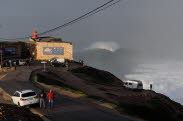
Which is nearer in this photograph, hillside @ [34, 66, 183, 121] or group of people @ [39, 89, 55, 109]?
group of people @ [39, 89, 55, 109]

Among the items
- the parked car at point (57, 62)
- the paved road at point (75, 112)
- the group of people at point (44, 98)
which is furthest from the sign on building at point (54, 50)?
the group of people at point (44, 98)

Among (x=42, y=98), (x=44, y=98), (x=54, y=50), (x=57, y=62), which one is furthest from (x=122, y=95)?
(x=54, y=50)

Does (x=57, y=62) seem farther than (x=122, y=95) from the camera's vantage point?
Yes

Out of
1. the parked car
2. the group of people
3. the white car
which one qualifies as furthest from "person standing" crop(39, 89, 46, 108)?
the parked car

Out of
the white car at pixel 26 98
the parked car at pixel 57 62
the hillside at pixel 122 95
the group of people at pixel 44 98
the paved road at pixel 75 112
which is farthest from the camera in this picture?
the parked car at pixel 57 62

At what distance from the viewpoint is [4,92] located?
30.5 meters

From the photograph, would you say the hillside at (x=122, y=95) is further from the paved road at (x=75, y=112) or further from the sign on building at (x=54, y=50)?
the sign on building at (x=54, y=50)

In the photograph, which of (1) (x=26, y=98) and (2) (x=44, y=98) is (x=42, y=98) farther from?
(1) (x=26, y=98)

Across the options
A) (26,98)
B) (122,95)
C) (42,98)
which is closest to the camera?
(42,98)

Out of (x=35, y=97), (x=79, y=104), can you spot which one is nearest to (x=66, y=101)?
(x=79, y=104)

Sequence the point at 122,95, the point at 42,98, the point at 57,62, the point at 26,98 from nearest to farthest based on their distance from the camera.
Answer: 1. the point at 42,98
2. the point at 26,98
3. the point at 122,95
4. the point at 57,62

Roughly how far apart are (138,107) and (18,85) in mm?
16207

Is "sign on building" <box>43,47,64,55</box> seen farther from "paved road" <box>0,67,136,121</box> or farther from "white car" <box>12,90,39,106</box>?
"white car" <box>12,90,39,106</box>

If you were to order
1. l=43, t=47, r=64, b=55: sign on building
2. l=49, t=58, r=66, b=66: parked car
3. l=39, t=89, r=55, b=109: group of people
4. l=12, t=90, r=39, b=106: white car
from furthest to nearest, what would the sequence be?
1. l=43, t=47, r=64, b=55: sign on building
2. l=49, t=58, r=66, b=66: parked car
3. l=12, t=90, r=39, b=106: white car
4. l=39, t=89, r=55, b=109: group of people
